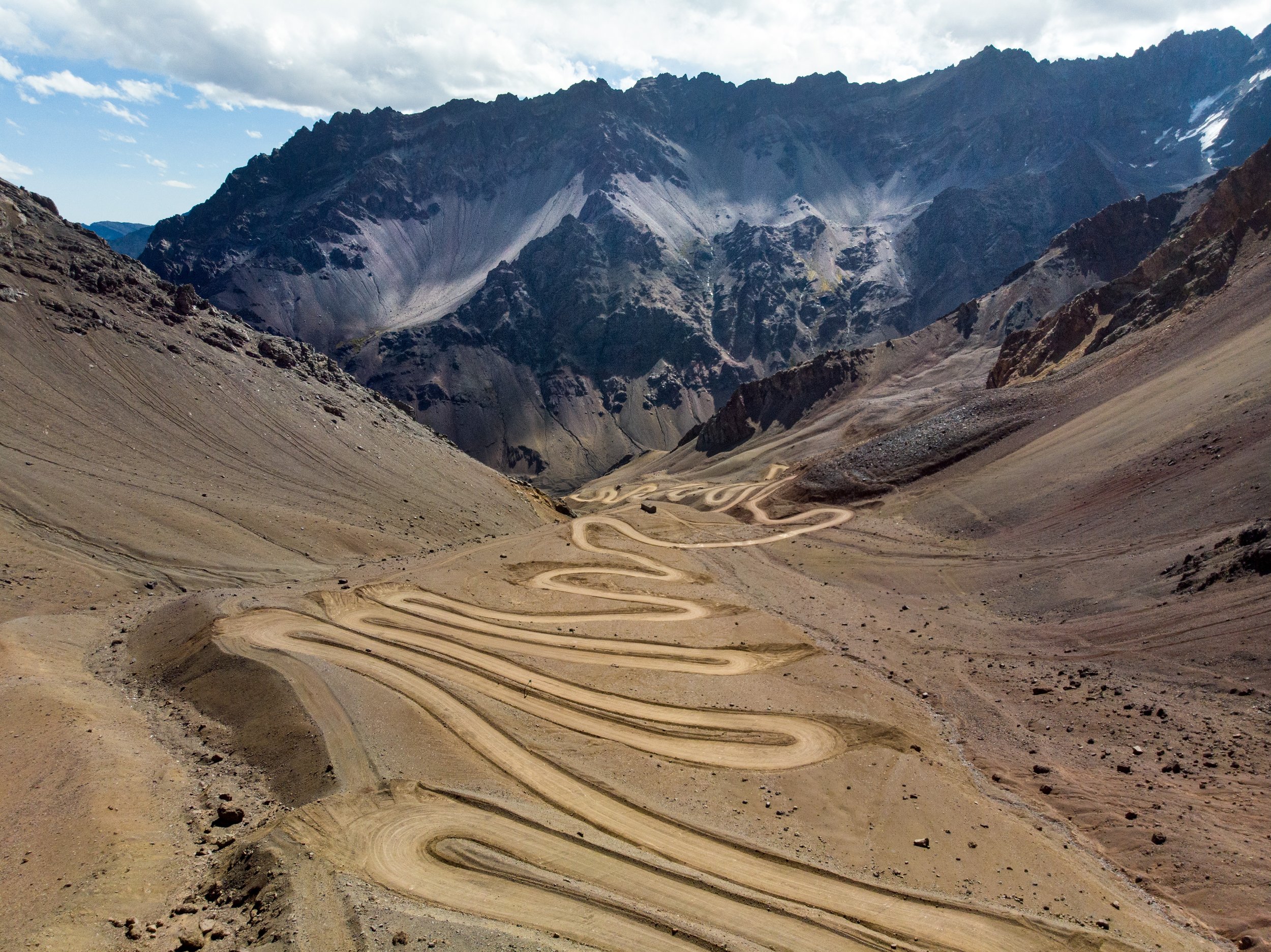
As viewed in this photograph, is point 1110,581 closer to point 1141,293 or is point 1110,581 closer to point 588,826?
point 588,826

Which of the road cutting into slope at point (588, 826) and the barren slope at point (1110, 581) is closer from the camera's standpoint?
the road cutting into slope at point (588, 826)

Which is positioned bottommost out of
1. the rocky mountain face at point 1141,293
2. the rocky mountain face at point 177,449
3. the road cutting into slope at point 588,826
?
the road cutting into slope at point 588,826

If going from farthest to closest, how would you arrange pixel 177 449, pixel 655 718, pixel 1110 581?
pixel 177 449 < pixel 1110 581 < pixel 655 718

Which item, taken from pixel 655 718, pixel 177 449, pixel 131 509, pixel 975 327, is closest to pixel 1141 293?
pixel 975 327

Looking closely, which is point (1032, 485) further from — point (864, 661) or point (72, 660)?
point (72, 660)

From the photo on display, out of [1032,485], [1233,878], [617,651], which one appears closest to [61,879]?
[617,651]

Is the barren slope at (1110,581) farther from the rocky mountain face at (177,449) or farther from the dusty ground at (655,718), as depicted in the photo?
the rocky mountain face at (177,449)

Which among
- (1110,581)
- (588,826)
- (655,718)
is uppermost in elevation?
(1110,581)

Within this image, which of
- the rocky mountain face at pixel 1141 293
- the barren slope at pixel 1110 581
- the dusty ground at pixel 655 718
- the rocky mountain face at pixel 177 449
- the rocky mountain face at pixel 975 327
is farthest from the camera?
the rocky mountain face at pixel 975 327

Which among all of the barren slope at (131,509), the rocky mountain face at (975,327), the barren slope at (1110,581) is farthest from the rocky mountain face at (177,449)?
the rocky mountain face at (975,327)

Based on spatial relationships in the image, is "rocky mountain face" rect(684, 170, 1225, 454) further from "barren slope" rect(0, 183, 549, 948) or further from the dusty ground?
the dusty ground
